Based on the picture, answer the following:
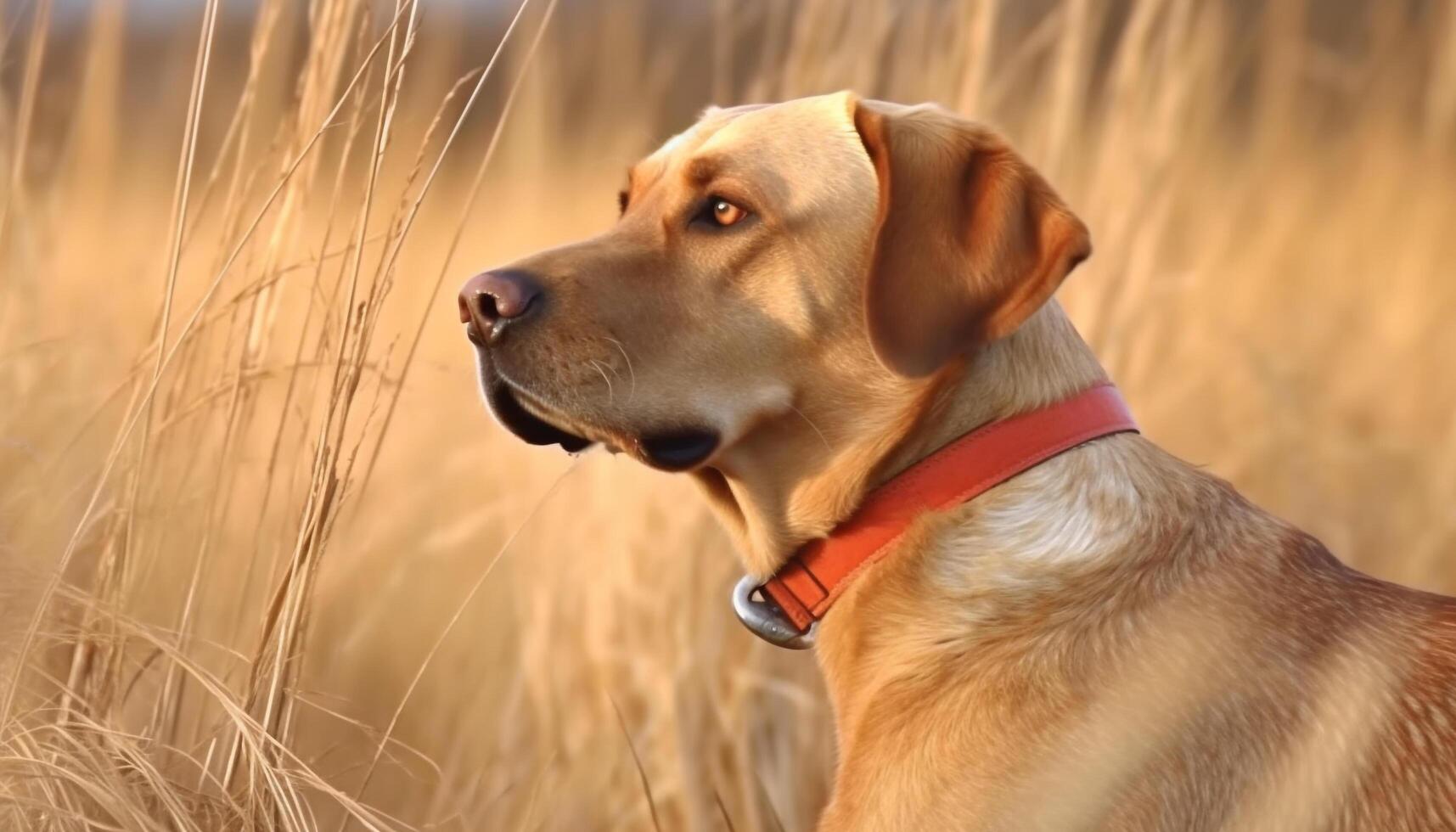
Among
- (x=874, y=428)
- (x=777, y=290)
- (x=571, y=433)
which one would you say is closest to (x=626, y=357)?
(x=571, y=433)

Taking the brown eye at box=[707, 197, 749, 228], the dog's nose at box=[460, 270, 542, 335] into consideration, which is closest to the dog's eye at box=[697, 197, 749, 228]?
the brown eye at box=[707, 197, 749, 228]

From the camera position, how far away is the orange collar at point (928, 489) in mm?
2184

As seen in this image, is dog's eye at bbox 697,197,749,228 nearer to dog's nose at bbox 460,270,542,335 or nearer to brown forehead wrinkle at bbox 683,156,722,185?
brown forehead wrinkle at bbox 683,156,722,185

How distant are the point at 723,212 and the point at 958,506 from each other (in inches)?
23.1

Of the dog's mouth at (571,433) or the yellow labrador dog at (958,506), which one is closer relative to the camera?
the yellow labrador dog at (958,506)

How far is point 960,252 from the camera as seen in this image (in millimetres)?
2193

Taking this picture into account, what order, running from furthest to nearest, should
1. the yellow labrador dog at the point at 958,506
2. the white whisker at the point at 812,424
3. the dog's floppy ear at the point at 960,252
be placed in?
1. the white whisker at the point at 812,424
2. the dog's floppy ear at the point at 960,252
3. the yellow labrador dog at the point at 958,506

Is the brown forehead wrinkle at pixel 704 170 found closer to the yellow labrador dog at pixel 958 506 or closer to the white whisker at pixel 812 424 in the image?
the yellow labrador dog at pixel 958 506

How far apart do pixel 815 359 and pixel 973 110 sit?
1.29 m

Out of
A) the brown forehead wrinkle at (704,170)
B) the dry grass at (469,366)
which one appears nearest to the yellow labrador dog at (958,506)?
the brown forehead wrinkle at (704,170)

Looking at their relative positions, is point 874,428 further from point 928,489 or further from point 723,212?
point 723,212

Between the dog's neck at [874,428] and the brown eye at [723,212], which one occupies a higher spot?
the brown eye at [723,212]


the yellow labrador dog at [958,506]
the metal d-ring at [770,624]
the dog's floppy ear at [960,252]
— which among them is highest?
the dog's floppy ear at [960,252]

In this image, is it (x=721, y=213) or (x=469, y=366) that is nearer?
(x=721, y=213)
